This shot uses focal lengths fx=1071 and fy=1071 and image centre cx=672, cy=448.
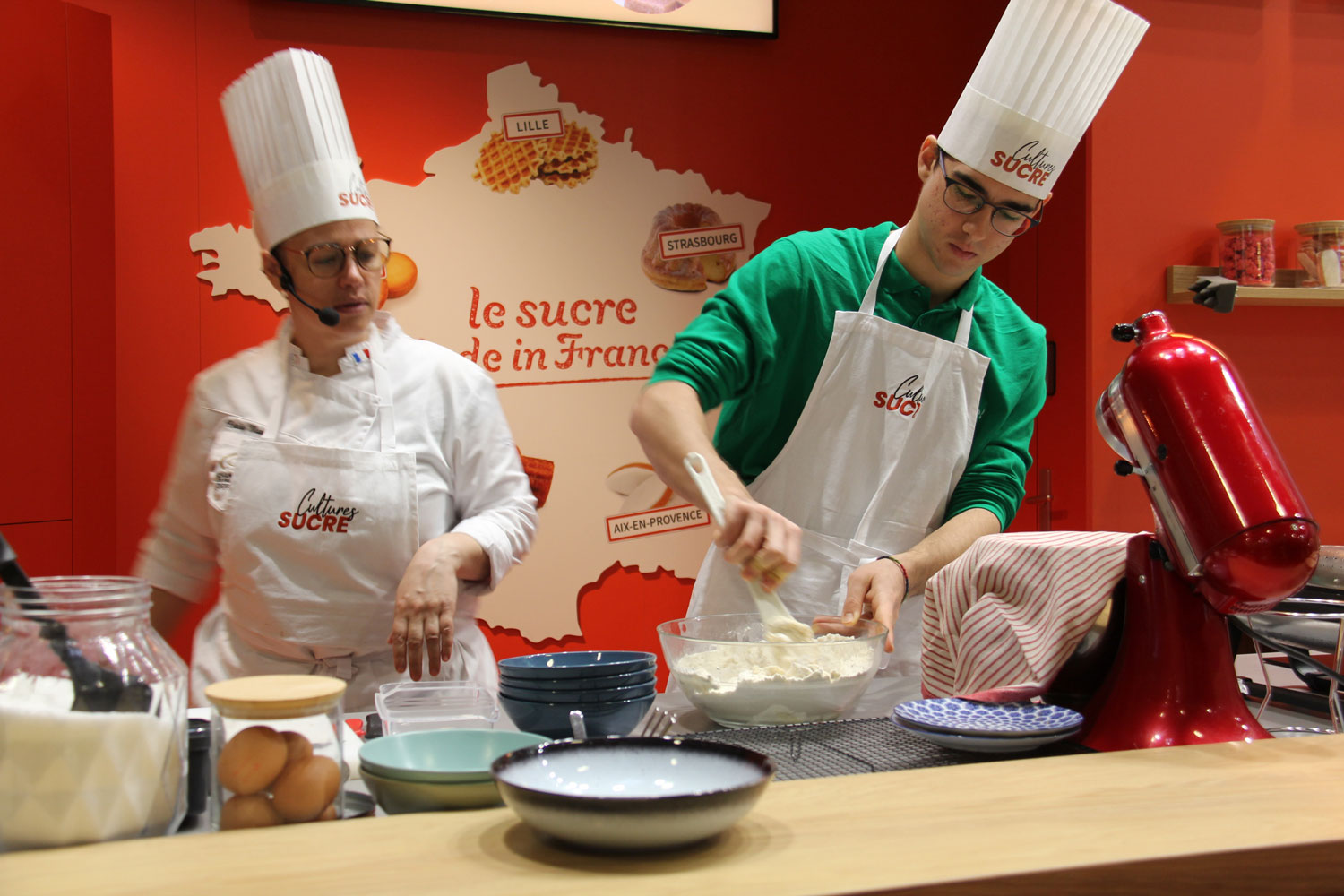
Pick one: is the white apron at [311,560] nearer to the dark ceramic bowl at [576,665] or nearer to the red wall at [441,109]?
the dark ceramic bowl at [576,665]

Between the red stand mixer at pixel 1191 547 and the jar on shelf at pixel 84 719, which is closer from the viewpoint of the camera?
the jar on shelf at pixel 84 719

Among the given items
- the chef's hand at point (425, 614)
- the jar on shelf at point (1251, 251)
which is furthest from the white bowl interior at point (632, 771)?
the jar on shelf at point (1251, 251)

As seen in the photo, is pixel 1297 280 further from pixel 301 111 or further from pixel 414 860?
pixel 414 860

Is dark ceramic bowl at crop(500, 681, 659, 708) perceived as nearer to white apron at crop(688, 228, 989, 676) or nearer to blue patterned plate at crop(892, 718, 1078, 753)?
blue patterned plate at crop(892, 718, 1078, 753)

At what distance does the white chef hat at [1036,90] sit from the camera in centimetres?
171

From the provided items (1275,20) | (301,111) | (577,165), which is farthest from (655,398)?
(1275,20)

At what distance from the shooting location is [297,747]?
780mm

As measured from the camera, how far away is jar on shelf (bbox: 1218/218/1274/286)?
120 inches

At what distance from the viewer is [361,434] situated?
196 cm

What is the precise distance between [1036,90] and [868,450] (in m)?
0.65

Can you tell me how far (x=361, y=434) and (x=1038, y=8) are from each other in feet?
4.50

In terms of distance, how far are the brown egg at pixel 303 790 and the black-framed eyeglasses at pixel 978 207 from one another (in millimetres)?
1320

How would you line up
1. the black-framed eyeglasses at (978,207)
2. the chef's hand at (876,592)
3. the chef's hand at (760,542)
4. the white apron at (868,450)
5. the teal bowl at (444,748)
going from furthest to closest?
1. the white apron at (868,450)
2. the black-framed eyeglasses at (978,207)
3. the chef's hand at (876,592)
4. the chef's hand at (760,542)
5. the teal bowl at (444,748)

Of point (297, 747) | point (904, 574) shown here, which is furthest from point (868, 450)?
point (297, 747)
